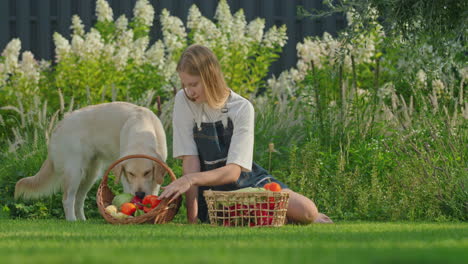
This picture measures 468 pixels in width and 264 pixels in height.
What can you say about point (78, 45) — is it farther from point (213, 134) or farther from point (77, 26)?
point (213, 134)

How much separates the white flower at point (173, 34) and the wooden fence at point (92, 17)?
198cm

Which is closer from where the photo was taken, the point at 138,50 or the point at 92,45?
the point at 92,45

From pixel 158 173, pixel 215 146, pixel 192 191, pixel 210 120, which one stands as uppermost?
pixel 210 120

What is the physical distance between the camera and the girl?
5.62m

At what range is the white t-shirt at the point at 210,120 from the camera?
5.67 m

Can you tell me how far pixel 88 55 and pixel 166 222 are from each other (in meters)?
4.63

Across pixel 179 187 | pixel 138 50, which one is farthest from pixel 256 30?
pixel 179 187

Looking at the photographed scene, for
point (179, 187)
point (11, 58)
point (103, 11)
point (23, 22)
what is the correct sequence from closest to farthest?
point (179, 187), point (11, 58), point (103, 11), point (23, 22)

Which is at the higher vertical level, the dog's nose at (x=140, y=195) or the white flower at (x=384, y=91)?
the white flower at (x=384, y=91)

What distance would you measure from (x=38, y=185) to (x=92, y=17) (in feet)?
22.4

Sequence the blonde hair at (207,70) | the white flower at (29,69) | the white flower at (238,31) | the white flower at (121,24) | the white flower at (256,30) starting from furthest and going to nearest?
the white flower at (121,24) < the white flower at (256,30) < the white flower at (238,31) < the white flower at (29,69) < the blonde hair at (207,70)

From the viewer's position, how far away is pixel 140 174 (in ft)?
20.4

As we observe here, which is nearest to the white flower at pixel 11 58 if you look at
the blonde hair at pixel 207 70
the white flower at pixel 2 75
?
the white flower at pixel 2 75

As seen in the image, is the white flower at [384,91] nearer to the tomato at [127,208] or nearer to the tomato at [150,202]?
the tomato at [150,202]
